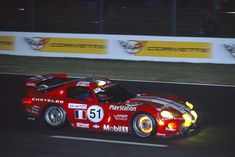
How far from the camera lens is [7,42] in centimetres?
2228

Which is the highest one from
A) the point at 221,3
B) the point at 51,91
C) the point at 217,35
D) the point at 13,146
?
the point at 221,3

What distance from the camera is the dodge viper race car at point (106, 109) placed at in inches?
375

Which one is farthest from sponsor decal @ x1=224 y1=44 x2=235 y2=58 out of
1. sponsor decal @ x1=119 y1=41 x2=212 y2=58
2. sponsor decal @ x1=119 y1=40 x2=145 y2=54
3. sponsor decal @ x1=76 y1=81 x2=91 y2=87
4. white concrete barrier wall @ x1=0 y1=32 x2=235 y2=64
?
sponsor decal @ x1=76 y1=81 x2=91 y2=87

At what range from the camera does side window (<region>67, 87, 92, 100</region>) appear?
10258 mm

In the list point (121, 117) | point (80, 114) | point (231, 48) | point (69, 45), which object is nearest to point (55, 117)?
point (80, 114)

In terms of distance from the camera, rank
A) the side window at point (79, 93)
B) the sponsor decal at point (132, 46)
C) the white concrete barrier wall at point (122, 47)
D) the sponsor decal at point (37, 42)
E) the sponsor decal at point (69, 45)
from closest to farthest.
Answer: the side window at point (79, 93)
the white concrete barrier wall at point (122, 47)
the sponsor decal at point (132, 46)
the sponsor decal at point (69, 45)
the sponsor decal at point (37, 42)

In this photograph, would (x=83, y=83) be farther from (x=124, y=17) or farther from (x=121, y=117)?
(x=124, y=17)

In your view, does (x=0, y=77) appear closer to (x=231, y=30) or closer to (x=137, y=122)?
(x=137, y=122)

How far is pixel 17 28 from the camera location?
2942cm

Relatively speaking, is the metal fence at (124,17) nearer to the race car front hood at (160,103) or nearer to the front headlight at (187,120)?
the race car front hood at (160,103)

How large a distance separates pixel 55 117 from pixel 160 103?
2.26 metres

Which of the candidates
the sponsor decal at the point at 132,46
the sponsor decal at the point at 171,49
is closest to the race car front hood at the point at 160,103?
the sponsor decal at the point at 171,49

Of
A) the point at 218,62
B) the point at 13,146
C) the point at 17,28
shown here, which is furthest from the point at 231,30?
the point at 13,146

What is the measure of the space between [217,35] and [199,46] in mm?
5915
